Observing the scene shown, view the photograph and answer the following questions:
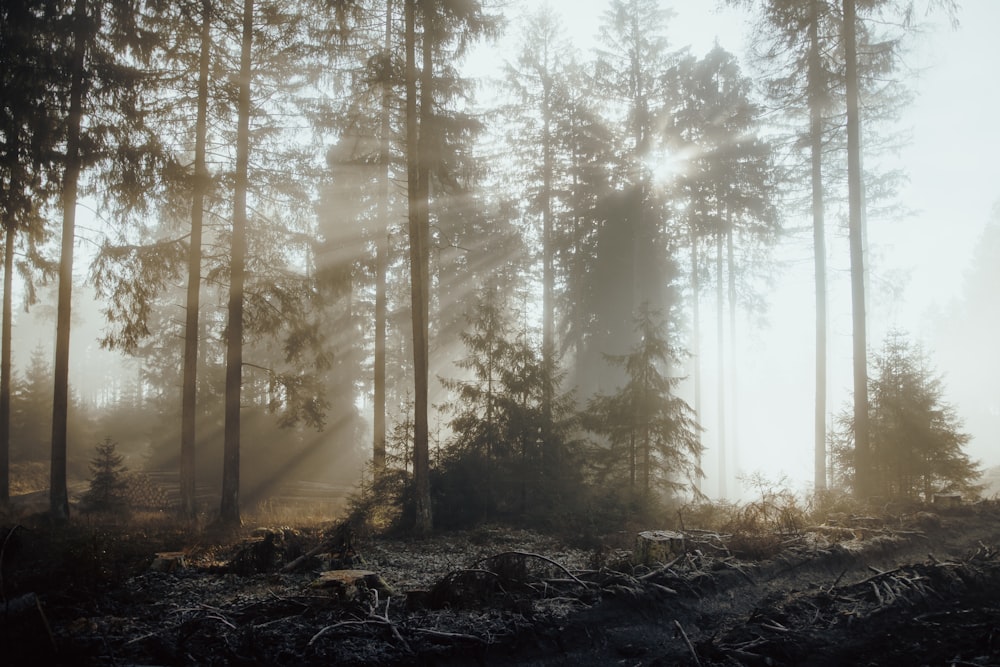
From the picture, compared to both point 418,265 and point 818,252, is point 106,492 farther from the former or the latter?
point 818,252

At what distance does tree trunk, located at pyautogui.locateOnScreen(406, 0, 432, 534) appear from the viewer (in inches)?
474

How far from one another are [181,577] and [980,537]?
13296 mm

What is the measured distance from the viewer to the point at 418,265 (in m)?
12.1

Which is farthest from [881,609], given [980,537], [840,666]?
[980,537]

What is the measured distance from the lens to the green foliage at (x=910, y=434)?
13609 millimetres

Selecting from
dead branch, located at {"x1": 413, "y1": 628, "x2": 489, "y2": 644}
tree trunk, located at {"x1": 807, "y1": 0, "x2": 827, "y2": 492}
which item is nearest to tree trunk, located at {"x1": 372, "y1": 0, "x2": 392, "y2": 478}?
dead branch, located at {"x1": 413, "y1": 628, "x2": 489, "y2": 644}

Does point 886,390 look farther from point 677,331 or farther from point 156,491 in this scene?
point 156,491

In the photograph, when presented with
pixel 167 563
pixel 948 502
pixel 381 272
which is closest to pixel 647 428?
pixel 948 502

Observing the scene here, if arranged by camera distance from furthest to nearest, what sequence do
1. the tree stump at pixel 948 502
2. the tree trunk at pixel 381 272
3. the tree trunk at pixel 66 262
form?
the tree trunk at pixel 381 272 → the tree trunk at pixel 66 262 → the tree stump at pixel 948 502

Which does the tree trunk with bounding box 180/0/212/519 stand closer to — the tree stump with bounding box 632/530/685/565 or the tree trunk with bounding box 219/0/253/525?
the tree trunk with bounding box 219/0/253/525

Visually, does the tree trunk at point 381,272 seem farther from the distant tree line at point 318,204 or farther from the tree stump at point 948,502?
the tree stump at point 948,502

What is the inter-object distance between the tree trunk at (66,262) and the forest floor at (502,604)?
15.8 ft

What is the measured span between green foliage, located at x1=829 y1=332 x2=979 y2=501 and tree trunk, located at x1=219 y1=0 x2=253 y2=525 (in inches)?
617

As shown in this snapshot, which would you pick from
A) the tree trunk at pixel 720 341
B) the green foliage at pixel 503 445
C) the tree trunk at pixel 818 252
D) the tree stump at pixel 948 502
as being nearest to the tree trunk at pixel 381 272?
the green foliage at pixel 503 445
